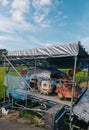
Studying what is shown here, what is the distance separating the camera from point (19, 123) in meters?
6.52

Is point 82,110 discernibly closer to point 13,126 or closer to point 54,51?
point 54,51

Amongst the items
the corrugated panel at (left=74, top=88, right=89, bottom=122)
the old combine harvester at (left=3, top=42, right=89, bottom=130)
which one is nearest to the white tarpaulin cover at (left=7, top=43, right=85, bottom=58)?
the old combine harvester at (left=3, top=42, right=89, bottom=130)

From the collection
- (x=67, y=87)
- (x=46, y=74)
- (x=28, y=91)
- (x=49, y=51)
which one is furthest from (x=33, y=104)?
(x=49, y=51)

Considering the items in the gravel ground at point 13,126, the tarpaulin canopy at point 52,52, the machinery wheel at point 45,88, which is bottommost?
the gravel ground at point 13,126

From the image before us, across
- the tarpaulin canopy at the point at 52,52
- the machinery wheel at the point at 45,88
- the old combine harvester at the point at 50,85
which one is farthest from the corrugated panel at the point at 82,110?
the tarpaulin canopy at the point at 52,52

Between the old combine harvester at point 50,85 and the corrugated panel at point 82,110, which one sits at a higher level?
the old combine harvester at point 50,85

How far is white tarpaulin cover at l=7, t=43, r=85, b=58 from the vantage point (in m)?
5.74

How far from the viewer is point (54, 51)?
246 inches

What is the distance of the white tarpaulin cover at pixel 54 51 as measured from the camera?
5.74m

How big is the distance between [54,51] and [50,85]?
1.84m

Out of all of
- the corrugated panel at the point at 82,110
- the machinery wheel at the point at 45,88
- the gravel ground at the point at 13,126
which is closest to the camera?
the corrugated panel at the point at 82,110

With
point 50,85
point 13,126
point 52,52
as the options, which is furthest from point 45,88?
point 13,126

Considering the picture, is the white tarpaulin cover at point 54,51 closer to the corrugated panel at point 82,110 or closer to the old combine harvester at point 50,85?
the old combine harvester at point 50,85

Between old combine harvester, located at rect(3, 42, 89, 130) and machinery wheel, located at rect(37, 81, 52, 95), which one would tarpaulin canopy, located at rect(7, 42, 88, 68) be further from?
machinery wheel, located at rect(37, 81, 52, 95)
